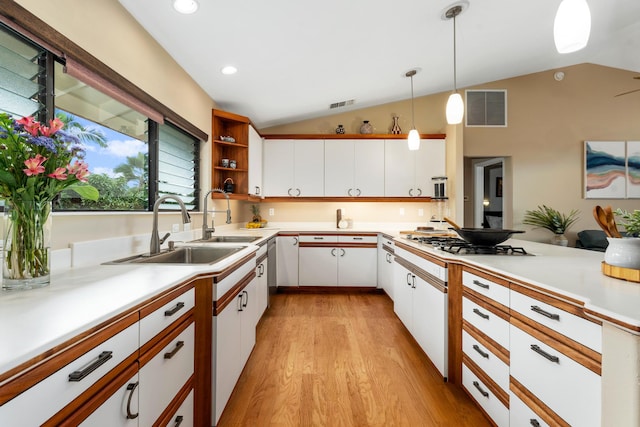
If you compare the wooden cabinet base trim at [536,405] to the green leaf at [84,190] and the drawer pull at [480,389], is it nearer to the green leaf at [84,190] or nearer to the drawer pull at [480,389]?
the drawer pull at [480,389]

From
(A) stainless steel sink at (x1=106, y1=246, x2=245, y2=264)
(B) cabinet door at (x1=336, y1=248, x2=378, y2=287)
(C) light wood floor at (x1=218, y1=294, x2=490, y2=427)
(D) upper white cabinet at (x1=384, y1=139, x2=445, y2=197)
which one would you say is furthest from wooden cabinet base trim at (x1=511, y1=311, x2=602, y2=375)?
(D) upper white cabinet at (x1=384, y1=139, x2=445, y2=197)

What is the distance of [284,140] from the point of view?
4363mm

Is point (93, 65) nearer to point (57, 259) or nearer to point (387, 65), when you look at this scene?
point (57, 259)

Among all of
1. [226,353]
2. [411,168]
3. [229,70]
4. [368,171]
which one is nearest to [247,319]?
[226,353]

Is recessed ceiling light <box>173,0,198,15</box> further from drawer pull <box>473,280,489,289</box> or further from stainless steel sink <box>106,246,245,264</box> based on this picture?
drawer pull <box>473,280,489,289</box>

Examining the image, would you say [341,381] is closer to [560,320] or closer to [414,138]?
[560,320]

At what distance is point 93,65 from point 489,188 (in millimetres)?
6065

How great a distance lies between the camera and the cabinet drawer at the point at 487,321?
57.1 inches

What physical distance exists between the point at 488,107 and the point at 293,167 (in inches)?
123

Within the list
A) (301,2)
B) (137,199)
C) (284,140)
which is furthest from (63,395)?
(284,140)

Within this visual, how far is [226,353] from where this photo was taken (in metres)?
1.66

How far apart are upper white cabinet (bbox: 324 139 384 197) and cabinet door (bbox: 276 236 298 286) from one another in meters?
0.89

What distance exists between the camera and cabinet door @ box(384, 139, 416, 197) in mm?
4328

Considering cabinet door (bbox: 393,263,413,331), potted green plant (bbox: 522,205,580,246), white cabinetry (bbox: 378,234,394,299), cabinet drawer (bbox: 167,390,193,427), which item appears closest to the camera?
cabinet drawer (bbox: 167,390,193,427)
